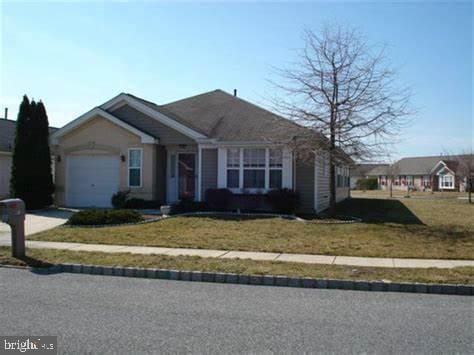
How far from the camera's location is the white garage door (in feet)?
68.0

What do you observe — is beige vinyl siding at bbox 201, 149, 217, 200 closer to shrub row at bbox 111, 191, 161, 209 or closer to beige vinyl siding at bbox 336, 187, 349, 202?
shrub row at bbox 111, 191, 161, 209

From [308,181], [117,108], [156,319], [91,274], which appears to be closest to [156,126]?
[117,108]

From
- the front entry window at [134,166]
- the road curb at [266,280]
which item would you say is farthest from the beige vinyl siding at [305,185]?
the road curb at [266,280]

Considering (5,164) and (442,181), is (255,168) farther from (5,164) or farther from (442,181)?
(442,181)

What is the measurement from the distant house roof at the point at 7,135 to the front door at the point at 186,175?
885cm

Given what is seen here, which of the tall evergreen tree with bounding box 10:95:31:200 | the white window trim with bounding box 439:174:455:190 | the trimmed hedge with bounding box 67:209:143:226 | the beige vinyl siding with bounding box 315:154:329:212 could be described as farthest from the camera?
the white window trim with bounding box 439:174:455:190

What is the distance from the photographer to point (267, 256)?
10484 mm

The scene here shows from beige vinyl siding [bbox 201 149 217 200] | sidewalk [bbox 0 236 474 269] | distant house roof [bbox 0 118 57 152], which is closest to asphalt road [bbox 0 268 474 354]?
sidewalk [bbox 0 236 474 269]

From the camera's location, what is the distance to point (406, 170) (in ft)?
256

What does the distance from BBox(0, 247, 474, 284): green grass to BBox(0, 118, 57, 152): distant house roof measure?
17.2 meters

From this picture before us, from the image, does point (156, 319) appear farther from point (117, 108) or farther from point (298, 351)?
point (117, 108)

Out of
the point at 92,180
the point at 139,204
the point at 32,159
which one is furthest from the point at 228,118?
the point at 32,159

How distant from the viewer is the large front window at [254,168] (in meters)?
19.1

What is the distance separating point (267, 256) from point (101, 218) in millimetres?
6900
